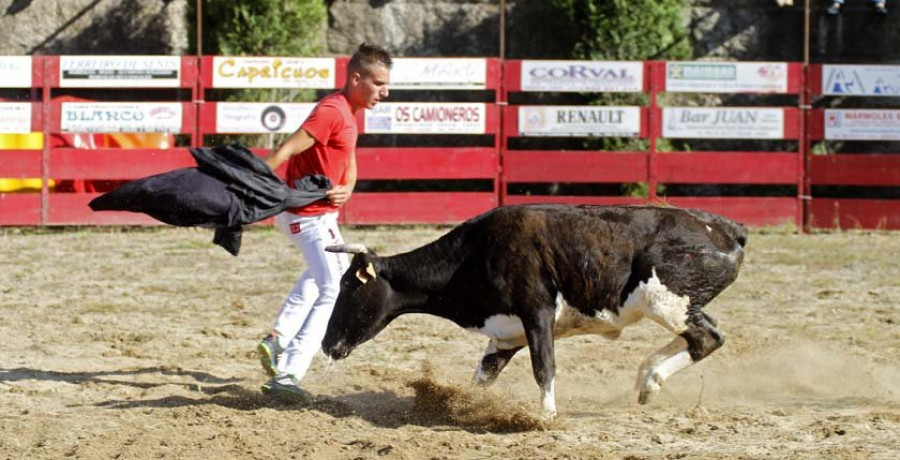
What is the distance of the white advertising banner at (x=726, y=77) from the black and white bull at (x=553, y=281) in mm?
9332

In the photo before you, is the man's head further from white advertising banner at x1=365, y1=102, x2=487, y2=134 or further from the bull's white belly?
white advertising banner at x1=365, y1=102, x2=487, y2=134

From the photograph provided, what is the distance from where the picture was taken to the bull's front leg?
22.3 feet

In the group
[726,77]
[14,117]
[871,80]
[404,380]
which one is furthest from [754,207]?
[404,380]

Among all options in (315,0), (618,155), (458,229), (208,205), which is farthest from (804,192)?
(208,205)

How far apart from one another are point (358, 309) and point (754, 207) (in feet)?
33.7

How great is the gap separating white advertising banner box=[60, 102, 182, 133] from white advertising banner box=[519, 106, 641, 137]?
4.33m

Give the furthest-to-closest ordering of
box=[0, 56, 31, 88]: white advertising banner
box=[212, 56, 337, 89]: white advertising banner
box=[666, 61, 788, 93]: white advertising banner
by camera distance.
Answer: box=[666, 61, 788, 93]: white advertising banner
box=[212, 56, 337, 89]: white advertising banner
box=[0, 56, 31, 88]: white advertising banner

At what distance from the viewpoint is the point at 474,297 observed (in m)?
7.07

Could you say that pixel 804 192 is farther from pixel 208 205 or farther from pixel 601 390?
pixel 208 205

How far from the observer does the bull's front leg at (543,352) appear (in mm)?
6789

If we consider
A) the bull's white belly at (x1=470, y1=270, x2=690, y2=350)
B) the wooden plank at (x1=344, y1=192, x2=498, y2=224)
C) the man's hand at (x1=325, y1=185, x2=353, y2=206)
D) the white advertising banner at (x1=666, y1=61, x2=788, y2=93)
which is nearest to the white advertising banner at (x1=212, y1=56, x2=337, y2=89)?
the wooden plank at (x1=344, y1=192, x2=498, y2=224)

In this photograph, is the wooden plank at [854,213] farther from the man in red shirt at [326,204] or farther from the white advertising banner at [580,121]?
the man in red shirt at [326,204]

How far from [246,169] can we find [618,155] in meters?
10.2

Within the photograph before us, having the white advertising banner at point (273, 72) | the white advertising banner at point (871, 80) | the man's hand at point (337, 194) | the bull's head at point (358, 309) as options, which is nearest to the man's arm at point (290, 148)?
the man's hand at point (337, 194)
